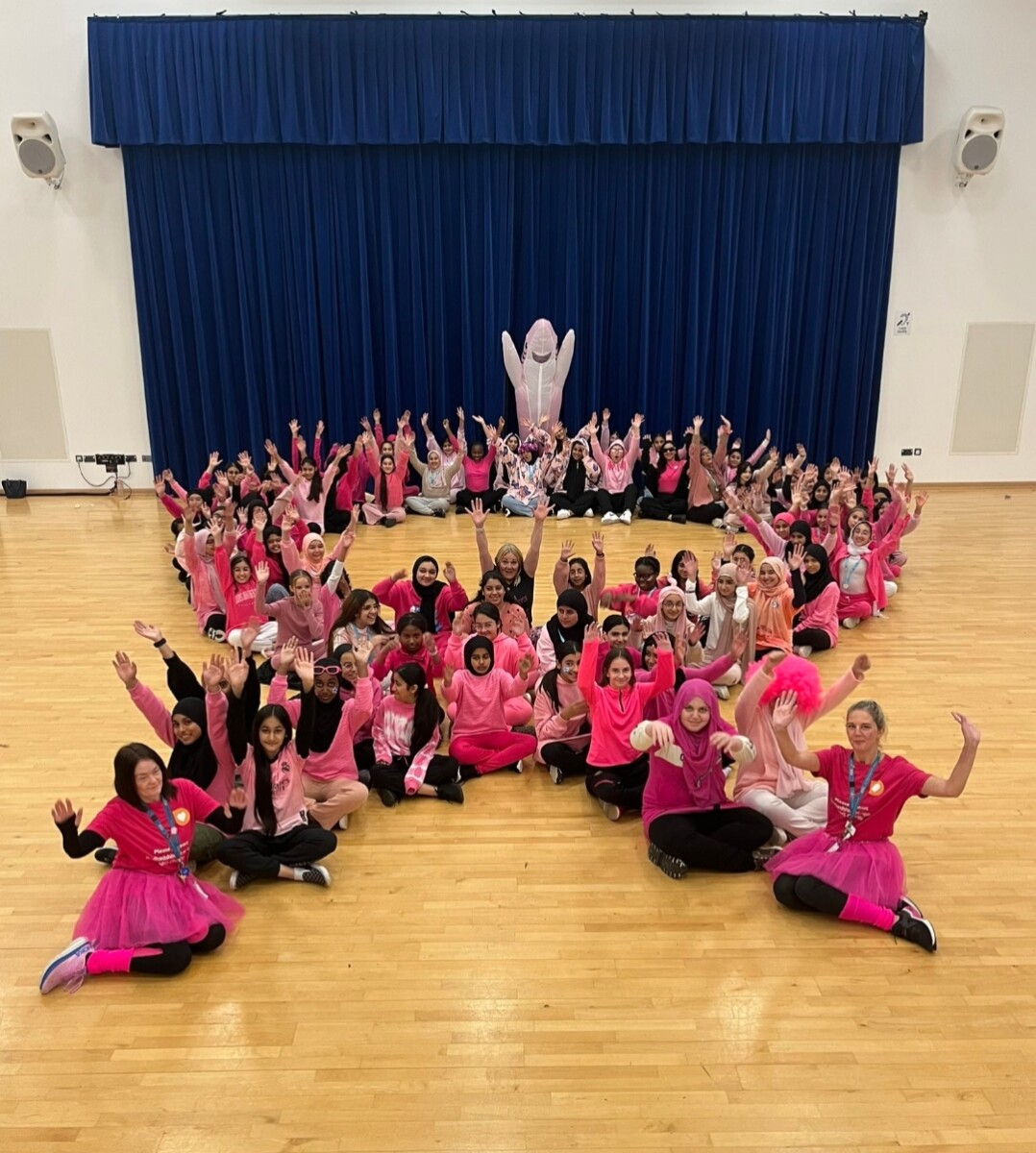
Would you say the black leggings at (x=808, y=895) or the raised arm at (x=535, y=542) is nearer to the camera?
the black leggings at (x=808, y=895)

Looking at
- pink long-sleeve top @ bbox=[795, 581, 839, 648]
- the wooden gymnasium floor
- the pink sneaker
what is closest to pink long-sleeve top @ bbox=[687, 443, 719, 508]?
pink long-sleeve top @ bbox=[795, 581, 839, 648]

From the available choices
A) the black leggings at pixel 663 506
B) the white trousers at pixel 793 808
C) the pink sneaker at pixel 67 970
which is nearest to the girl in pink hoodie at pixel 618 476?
the black leggings at pixel 663 506

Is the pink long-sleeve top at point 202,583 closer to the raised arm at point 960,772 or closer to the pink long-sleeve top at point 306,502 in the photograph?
the pink long-sleeve top at point 306,502

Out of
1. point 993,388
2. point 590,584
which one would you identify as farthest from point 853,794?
point 993,388

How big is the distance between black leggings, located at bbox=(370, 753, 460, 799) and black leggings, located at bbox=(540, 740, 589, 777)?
0.43 meters

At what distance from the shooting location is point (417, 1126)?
2418 millimetres

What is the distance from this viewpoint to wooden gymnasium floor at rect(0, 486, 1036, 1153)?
2.43m

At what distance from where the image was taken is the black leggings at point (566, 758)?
13.6 feet

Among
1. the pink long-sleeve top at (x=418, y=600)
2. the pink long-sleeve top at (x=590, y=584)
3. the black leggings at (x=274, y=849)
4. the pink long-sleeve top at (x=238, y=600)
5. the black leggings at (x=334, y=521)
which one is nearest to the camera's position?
the black leggings at (x=274, y=849)

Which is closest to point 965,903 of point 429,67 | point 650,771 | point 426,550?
point 650,771

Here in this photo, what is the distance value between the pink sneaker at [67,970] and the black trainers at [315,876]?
75 cm

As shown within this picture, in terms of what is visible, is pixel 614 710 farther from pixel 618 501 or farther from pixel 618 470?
pixel 618 470

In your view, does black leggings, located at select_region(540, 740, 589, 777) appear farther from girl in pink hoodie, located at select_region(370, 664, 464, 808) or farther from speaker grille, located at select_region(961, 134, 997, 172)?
speaker grille, located at select_region(961, 134, 997, 172)

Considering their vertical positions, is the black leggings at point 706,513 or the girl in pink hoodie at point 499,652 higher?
the girl in pink hoodie at point 499,652
